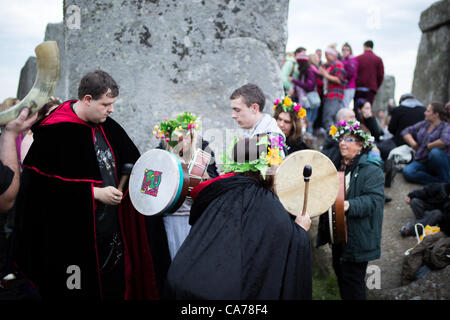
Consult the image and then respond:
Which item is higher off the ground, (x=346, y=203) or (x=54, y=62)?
(x=54, y=62)

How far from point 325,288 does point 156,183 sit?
8.62 ft

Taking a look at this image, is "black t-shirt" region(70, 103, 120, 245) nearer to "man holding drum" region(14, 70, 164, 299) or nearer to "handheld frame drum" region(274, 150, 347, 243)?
"man holding drum" region(14, 70, 164, 299)

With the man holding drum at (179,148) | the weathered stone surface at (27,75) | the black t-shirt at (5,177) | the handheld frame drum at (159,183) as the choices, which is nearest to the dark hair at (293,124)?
the man holding drum at (179,148)

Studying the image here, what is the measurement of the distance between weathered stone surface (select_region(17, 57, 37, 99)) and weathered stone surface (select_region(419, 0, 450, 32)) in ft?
29.0

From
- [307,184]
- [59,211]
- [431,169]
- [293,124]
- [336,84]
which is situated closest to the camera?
[307,184]

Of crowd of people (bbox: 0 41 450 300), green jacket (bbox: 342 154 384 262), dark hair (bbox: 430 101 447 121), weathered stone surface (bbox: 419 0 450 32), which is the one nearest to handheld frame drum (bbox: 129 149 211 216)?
crowd of people (bbox: 0 41 450 300)

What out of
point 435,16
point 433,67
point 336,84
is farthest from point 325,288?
point 435,16

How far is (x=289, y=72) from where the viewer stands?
6.95 metres

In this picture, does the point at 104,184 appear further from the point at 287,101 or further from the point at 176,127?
the point at 287,101

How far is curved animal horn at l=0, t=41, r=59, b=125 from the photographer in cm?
257

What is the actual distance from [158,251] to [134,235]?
281 mm

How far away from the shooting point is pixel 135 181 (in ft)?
9.05

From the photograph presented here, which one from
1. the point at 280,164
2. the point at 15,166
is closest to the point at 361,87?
the point at 280,164

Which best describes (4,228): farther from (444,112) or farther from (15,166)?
(444,112)
